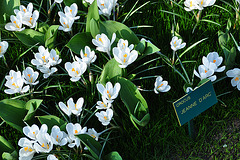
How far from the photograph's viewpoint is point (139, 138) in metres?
1.56

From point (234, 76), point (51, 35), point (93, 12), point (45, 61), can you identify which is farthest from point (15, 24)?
point (234, 76)

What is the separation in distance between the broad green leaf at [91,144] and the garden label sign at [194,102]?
0.38 meters

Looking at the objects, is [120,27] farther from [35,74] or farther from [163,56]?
[35,74]

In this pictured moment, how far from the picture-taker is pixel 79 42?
5.91ft

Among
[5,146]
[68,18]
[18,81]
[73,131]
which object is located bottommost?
[5,146]

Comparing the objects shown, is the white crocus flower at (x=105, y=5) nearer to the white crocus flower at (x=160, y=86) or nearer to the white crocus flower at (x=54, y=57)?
the white crocus flower at (x=54, y=57)

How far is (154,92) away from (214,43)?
528 millimetres

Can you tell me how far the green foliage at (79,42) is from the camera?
1772 mm

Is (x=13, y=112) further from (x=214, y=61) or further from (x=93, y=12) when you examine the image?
(x=214, y=61)

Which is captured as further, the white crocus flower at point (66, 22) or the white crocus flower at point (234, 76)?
the white crocus flower at point (66, 22)

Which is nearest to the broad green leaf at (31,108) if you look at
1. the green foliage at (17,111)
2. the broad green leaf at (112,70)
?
the green foliage at (17,111)

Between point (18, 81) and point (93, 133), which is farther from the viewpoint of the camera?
point (18, 81)

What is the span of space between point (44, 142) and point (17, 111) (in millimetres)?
268

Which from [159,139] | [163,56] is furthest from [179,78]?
[159,139]
